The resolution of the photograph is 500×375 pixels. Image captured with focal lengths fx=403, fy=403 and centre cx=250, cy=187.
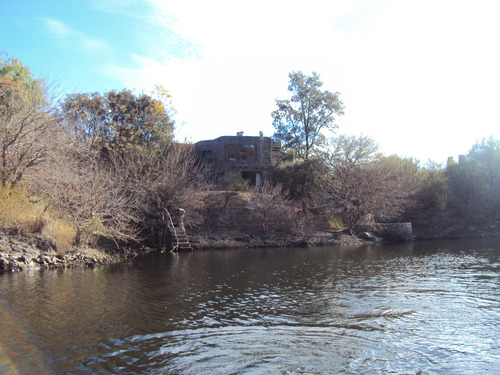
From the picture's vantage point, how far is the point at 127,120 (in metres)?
38.3

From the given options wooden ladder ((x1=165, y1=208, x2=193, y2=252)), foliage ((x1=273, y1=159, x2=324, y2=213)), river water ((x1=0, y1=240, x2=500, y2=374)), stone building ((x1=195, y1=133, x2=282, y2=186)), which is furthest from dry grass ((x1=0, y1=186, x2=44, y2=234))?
stone building ((x1=195, y1=133, x2=282, y2=186))

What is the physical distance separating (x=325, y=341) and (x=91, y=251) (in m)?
17.5

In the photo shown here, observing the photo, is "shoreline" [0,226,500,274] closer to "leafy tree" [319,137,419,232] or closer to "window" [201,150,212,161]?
"leafy tree" [319,137,419,232]

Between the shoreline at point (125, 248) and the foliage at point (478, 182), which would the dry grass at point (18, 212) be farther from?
the foliage at point (478, 182)

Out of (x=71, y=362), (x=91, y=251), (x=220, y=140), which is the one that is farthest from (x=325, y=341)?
(x=220, y=140)

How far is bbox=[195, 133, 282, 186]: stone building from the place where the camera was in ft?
151

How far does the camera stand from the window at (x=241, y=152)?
46656 mm

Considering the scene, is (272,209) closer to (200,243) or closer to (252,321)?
(200,243)

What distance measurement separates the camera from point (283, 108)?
2042 inches

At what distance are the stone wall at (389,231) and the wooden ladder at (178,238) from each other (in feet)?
56.8

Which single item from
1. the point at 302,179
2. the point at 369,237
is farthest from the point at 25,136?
the point at 369,237

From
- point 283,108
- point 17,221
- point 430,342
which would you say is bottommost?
point 430,342

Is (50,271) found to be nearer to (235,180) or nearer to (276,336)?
(276,336)

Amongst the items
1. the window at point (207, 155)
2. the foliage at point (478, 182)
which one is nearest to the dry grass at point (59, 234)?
the window at point (207, 155)
